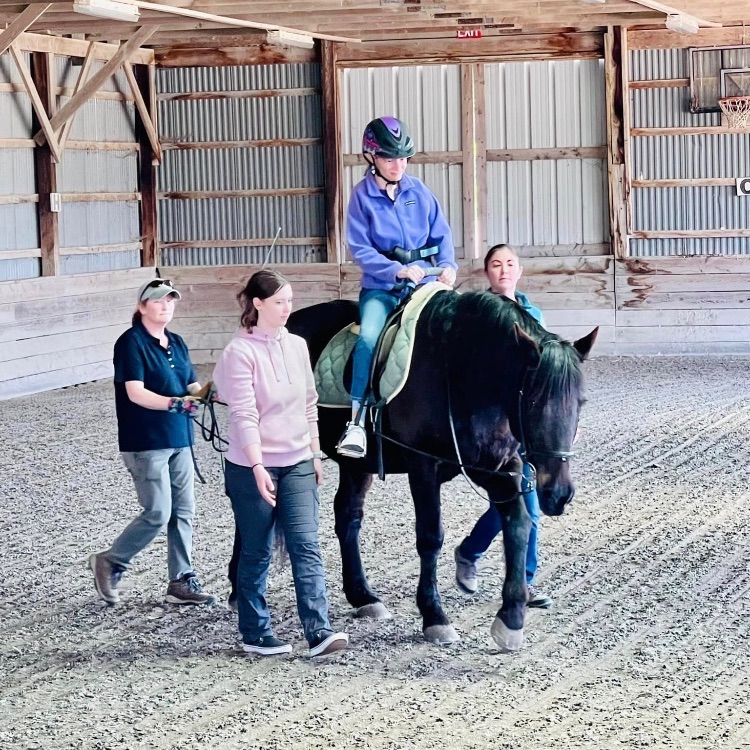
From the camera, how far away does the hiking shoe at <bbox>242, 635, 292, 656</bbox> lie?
181 inches

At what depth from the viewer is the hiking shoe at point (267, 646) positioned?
4586mm

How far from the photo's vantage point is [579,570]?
228 inches

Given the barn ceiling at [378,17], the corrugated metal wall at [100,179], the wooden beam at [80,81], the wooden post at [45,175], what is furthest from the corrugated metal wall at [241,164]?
the wooden post at [45,175]

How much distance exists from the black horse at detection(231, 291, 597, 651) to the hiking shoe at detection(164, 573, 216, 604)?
65 centimetres

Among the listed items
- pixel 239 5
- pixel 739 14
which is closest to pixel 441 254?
pixel 239 5

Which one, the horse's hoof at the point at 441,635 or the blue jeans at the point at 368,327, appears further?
the blue jeans at the point at 368,327

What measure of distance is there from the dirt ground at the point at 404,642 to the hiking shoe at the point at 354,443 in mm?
649

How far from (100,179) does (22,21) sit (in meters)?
3.46

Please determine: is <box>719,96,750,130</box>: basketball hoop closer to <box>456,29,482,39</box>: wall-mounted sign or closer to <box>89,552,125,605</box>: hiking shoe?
<box>456,29,482,39</box>: wall-mounted sign

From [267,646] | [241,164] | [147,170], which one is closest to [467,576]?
[267,646]

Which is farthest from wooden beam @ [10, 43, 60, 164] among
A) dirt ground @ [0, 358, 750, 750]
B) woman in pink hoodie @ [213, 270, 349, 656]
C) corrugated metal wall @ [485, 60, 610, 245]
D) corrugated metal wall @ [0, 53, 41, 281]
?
woman in pink hoodie @ [213, 270, 349, 656]

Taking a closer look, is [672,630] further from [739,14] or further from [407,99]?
[407,99]

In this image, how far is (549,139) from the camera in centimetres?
1473

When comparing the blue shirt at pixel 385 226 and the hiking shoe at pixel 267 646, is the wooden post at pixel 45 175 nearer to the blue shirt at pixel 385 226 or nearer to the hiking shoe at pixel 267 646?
the blue shirt at pixel 385 226
